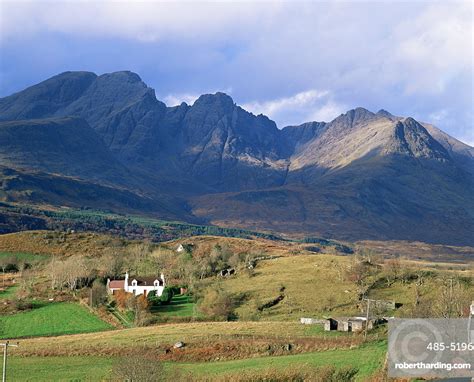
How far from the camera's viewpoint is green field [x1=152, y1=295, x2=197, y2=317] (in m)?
97.1

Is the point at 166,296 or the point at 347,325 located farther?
the point at 166,296

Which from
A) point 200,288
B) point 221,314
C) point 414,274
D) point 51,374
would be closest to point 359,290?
point 414,274

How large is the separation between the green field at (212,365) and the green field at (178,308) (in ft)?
114

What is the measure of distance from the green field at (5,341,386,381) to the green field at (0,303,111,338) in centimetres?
2810

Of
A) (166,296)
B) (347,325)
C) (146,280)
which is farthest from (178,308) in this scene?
(347,325)

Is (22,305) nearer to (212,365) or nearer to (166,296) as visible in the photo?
(166,296)

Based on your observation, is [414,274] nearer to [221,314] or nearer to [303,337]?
[221,314]

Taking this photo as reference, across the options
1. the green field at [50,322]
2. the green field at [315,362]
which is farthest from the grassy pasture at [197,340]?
the green field at [50,322]

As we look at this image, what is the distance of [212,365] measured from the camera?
5684 centimetres

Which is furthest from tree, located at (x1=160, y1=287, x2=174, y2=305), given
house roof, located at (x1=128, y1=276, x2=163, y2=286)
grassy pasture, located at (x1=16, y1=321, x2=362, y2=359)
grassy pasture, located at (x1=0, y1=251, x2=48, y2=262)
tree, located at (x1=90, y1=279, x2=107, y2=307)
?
grassy pasture, located at (x1=0, y1=251, x2=48, y2=262)

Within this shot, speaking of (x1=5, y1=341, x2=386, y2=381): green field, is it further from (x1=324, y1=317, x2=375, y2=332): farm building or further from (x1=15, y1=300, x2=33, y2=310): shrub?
(x1=15, y1=300, x2=33, y2=310): shrub

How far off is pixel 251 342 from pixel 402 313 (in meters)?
27.9

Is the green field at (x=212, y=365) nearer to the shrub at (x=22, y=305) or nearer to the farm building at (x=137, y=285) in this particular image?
the shrub at (x=22, y=305)

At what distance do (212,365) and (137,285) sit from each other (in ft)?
207
